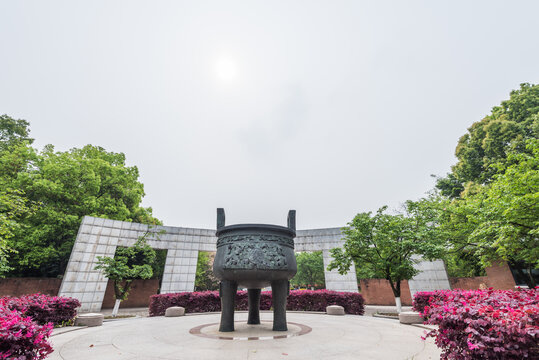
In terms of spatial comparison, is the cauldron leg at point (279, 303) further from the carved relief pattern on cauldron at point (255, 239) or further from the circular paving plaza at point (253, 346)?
the carved relief pattern on cauldron at point (255, 239)

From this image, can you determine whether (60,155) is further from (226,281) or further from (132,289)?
(226,281)

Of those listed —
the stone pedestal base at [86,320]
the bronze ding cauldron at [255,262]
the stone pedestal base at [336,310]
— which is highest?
the bronze ding cauldron at [255,262]

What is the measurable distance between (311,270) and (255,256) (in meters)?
44.4

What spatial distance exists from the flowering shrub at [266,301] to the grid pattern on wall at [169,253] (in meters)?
3.28

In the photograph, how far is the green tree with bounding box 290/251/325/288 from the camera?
45125 millimetres

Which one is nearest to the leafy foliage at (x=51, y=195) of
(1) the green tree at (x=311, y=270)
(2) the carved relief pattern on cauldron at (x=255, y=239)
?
(2) the carved relief pattern on cauldron at (x=255, y=239)

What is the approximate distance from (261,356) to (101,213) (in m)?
22.3

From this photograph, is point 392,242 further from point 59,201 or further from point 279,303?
point 59,201

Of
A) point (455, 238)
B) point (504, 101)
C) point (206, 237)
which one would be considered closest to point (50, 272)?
point (206, 237)

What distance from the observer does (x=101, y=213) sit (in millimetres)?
20969

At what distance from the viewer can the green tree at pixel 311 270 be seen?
45125 millimetres

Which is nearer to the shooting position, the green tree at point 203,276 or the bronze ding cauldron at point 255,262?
the bronze ding cauldron at point 255,262

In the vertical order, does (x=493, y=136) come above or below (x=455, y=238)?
above

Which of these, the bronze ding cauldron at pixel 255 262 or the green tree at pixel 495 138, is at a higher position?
the green tree at pixel 495 138
